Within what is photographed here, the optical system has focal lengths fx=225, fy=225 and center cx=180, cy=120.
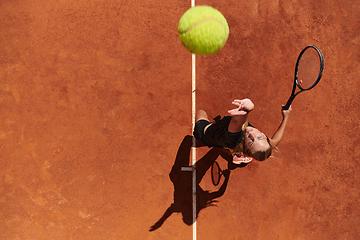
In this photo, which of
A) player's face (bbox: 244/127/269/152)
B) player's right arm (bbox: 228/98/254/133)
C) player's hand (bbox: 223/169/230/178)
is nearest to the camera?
player's right arm (bbox: 228/98/254/133)

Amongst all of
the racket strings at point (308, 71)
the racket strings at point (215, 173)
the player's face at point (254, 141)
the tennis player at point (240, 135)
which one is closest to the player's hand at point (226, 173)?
the racket strings at point (215, 173)

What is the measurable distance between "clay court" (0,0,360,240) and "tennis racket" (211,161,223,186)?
0.10m

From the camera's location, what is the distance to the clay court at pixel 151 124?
4395 mm

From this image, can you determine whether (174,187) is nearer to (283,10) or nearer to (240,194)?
(240,194)

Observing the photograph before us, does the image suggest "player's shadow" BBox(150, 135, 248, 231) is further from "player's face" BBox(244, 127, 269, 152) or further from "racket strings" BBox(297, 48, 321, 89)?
"racket strings" BBox(297, 48, 321, 89)

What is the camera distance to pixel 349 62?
4738 millimetres

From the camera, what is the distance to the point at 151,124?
4.49 metres

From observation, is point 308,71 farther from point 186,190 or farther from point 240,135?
point 186,190

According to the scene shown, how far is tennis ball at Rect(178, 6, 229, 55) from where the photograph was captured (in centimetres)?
300

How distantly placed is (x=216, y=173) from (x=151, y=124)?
5.35 ft

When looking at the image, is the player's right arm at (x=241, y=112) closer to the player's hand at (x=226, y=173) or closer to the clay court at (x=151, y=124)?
the clay court at (x=151, y=124)

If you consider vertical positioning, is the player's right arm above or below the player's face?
above

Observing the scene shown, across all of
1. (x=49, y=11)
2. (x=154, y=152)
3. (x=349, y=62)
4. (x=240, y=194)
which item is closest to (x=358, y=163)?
(x=349, y=62)

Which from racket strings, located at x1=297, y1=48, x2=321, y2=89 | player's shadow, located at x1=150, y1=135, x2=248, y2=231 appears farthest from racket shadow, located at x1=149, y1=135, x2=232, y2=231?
racket strings, located at x1=297, y1=48, x2=321, y2=89
